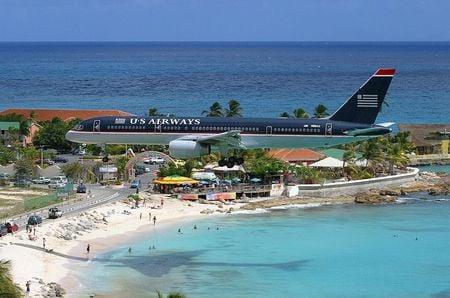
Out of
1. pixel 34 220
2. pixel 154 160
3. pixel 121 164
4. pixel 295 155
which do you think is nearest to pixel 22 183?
pixel 121 164

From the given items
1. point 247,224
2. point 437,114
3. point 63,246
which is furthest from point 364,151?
point 437,114

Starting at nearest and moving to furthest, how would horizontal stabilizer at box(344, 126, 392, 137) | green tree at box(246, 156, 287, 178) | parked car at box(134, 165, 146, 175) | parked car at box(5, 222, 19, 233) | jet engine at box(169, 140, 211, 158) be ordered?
horizontal stabilizer at box(344, 126, 392, 137)
jet engine at box(169, 140, 211, 158)
parked car at box(5, 222, 19, 233)
green tree at box(246, 156, 287, 178)
parked car at box(134, 165, 146, 175)

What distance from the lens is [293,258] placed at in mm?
71875

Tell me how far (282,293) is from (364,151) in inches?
1659

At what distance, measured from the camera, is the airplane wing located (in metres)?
64.6

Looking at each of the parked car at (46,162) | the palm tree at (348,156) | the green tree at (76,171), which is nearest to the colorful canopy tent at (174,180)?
the green tree at (76,171)

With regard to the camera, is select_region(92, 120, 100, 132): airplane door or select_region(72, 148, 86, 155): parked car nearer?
select_region(92, 120, 100, 132): airplane door

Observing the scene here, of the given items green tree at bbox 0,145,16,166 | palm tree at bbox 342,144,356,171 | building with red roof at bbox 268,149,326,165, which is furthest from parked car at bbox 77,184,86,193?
palm tree at bbox 342,144,356,171

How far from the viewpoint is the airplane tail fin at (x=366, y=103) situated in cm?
6750

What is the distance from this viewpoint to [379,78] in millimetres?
69500

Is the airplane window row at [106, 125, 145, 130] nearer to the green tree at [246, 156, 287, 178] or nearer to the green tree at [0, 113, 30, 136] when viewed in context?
the green tree at [246, 156, 287, 178]

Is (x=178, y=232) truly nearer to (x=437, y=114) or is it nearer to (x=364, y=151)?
(x=364, y=151)

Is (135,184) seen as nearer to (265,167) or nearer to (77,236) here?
(265,167)

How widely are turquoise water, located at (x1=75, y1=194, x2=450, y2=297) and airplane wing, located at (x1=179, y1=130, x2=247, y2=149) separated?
25.5ft
